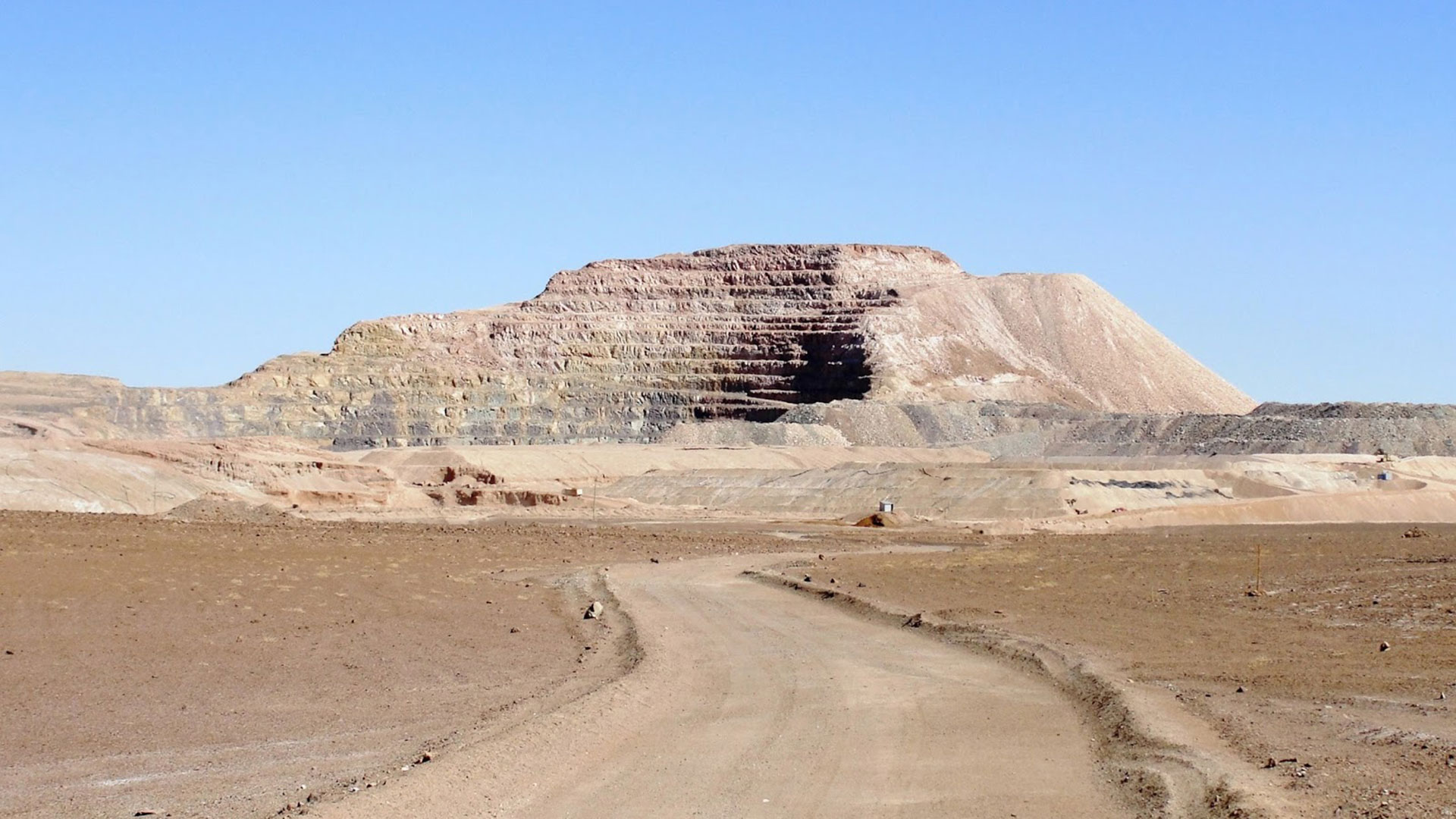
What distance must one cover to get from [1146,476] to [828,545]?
21.6 metres

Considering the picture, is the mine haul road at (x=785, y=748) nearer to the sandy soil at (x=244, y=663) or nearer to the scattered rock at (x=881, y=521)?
the sandy soil at (x=244, y=663)

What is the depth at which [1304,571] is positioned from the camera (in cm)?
3000

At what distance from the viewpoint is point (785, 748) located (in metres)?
14.1

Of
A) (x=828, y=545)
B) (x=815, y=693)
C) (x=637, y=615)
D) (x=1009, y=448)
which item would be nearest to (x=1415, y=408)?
(x=1009, y=448)

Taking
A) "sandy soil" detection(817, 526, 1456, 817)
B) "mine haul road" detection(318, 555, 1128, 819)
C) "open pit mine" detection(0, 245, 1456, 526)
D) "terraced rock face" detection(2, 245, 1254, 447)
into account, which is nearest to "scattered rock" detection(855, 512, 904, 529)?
"open pit mine" detection(0, 245, 1456, 526)

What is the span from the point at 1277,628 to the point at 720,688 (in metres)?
9.30

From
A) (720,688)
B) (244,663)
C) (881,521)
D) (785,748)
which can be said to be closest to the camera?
(785,748)

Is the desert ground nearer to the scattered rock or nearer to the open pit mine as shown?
the scattered rock

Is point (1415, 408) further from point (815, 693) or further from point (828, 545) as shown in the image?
point (815, 693)

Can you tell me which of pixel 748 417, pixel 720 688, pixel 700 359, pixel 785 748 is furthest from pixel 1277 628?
pixel 700 359

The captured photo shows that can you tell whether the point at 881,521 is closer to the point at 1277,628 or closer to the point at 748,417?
the point at 1277,628

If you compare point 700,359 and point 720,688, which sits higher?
point 700,359

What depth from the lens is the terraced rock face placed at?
395ft

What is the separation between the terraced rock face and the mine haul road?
96921 millimetres
